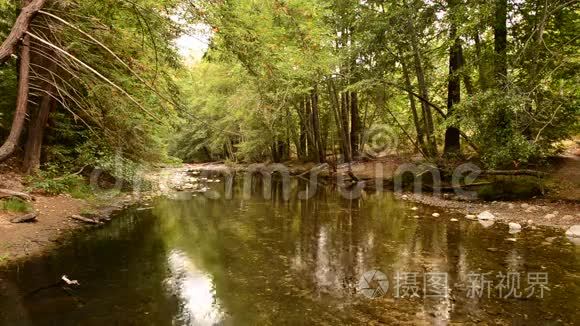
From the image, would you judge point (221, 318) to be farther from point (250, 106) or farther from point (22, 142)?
point (250, 106)

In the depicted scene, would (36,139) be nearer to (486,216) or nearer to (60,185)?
(60,185)

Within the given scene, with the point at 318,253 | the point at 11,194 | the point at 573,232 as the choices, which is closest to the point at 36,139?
the point at 11,194

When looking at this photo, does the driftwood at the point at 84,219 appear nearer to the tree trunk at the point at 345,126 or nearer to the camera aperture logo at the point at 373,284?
the camera aperture logo at the point at 373,284

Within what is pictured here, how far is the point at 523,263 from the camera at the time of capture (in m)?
6.82

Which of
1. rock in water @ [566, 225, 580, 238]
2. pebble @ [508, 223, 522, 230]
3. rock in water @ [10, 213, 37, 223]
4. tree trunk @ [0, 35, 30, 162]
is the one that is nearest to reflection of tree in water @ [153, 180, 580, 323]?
pebble @ [508, 223, 522, 230]

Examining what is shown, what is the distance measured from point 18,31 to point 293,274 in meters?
5.96

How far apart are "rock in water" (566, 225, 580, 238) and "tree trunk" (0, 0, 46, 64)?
11086 millimetres

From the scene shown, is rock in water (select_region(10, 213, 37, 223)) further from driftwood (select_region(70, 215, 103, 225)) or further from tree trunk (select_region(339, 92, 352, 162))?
tree trunk (select_region(339, 92, 352, 162))

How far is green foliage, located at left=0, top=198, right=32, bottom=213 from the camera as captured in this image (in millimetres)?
8344

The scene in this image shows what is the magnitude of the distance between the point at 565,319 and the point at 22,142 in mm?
14764

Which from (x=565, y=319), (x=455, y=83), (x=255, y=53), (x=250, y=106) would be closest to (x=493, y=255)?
(x=565, y=319)

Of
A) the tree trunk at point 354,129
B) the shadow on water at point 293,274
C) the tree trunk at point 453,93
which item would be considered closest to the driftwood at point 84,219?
the shadow on water at point 293,274

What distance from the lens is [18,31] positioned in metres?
6.26

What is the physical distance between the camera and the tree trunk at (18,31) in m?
6.14
